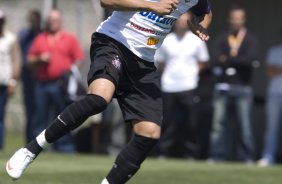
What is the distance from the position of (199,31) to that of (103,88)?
125cm

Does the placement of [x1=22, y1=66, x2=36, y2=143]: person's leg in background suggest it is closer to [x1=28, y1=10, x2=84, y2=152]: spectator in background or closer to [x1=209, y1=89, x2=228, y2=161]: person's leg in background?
[x1=28, y1=10, x2=84, y2=152]: spectator in background

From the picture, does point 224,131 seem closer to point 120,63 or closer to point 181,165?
point 181,165

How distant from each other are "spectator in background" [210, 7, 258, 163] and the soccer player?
7.18 metres

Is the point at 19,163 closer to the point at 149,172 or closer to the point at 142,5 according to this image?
the point at 142,5

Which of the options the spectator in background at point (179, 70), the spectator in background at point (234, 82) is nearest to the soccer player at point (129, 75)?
the spectator in background at point (234, 82)

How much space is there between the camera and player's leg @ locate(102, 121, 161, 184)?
356 inches

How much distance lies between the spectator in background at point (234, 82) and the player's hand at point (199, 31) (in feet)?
22.6

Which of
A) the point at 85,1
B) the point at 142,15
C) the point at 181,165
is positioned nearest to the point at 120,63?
the point at 142,15

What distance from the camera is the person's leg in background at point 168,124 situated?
17.1m

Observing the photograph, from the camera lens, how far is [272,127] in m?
16.8

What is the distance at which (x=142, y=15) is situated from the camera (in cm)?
916

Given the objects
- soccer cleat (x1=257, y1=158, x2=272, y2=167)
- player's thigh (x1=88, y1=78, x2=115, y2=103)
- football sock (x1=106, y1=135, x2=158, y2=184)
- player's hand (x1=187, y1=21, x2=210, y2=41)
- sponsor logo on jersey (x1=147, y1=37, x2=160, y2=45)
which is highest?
sponsor logo on jersey (x1=147, y1=37, x2=160, y2=45)

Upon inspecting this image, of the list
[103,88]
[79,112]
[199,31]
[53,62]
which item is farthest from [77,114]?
[53,62]

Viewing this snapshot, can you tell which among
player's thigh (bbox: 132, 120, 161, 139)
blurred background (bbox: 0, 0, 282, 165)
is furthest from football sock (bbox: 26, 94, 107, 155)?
blurred background (bbox: 0, 0, 282, 165)
